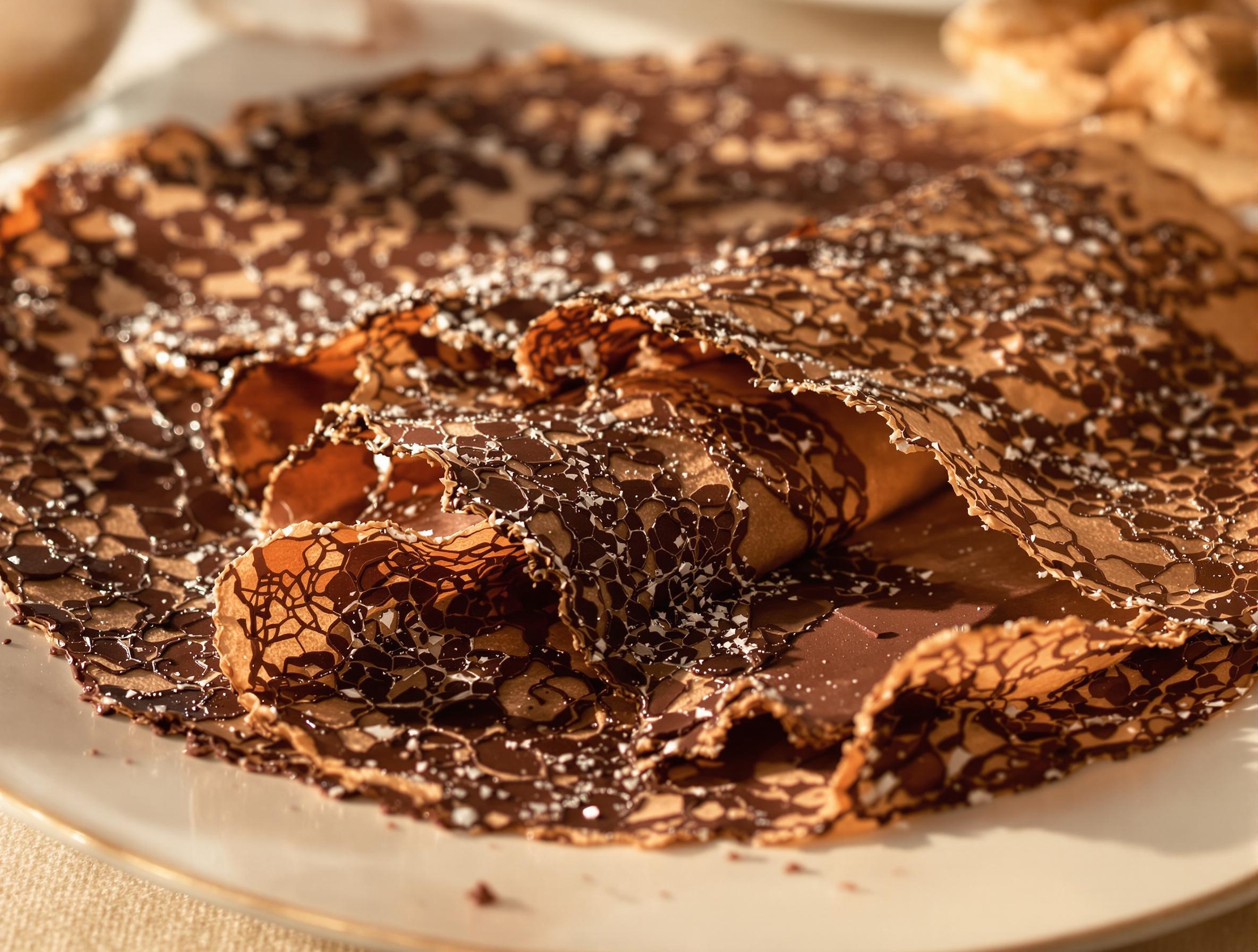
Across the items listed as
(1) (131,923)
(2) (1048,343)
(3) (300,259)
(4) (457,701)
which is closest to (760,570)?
(4) (457,701)

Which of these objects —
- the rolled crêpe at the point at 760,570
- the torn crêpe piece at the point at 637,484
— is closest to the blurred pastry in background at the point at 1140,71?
the rolled crêpe at the point at 760,570

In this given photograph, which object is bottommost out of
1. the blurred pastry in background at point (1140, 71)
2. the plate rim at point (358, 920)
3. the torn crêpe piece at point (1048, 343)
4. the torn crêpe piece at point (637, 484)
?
the plate rim at point (358, 920)

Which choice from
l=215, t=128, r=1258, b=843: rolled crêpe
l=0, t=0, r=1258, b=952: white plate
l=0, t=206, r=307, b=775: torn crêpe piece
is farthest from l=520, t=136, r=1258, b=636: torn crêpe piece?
l=0, t=206, r=307, b=775: torn crêpe piece

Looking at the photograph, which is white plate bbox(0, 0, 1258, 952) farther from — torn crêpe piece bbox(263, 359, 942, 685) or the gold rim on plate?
torn crêpe piece bbox(263, 359, 942, 685)

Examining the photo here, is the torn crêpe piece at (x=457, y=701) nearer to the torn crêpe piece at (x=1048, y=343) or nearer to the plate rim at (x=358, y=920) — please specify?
the plate rim at (x=358, y=920)

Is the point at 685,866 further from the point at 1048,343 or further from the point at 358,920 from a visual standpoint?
the point at 1048,343

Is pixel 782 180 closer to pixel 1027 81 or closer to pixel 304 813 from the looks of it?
pixel 1027 81

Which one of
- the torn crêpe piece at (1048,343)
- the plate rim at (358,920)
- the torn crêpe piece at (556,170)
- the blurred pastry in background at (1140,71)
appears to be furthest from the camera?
the blurred pastry in background at (1140,71)
